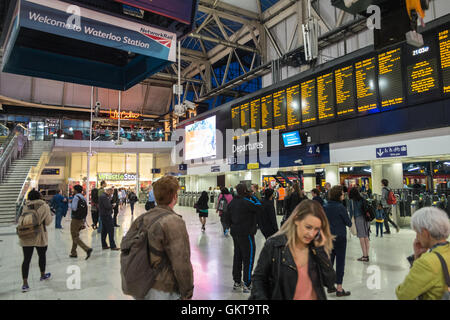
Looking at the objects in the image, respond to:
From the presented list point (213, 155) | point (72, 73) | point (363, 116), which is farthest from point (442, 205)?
point (213, 155)

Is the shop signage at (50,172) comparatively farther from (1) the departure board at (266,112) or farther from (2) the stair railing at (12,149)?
(1) the departure board at (266,112)

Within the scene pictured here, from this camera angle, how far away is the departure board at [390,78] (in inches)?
342

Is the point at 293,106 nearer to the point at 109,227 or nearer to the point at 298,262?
the point at 109,227

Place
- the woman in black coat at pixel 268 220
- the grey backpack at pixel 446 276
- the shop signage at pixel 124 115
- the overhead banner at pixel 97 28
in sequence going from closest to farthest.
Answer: the grey backpack at pixel 446 276
the overhead banner at pixel 97 28
the woman in black coat at pixel 268 220
the shop signage at pixel 124 115

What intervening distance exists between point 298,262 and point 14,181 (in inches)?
620

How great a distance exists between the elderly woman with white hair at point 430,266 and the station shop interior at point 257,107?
67.4 inches

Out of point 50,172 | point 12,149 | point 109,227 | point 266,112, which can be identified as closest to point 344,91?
point 266,112

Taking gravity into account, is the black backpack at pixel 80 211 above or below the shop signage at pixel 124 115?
below

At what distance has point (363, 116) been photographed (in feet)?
31.9

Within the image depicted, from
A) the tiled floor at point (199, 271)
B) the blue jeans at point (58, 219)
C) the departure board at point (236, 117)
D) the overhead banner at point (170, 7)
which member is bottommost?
the tiled floor at point (199, 271)

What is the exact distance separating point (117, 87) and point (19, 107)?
91.7 ft

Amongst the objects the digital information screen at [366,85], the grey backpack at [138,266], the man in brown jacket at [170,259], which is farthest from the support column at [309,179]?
the grey backpack at [138,266]

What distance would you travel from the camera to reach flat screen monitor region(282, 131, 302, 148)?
1194cm
